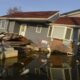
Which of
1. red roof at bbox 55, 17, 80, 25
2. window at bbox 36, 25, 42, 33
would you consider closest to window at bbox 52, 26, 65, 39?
red roof at bbox 55, 17, 80, 25

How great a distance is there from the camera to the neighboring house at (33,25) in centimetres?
3650

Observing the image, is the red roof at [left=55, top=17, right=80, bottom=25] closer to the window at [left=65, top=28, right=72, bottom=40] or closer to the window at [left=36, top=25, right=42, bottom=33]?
the window at [left=65, top=28, right=72, bottom=40]

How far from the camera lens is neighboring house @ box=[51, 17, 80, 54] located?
33.2 meters

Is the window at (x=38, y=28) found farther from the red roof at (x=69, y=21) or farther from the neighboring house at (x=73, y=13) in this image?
the neighboring house at (x=73, y=13)

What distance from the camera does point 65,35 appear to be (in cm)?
3403

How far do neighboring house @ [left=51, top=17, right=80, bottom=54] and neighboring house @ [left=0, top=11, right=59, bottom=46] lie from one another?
1539mm

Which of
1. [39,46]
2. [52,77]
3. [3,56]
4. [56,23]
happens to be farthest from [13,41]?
[52,77]

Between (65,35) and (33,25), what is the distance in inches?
254

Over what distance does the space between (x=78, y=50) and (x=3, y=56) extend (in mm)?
10323

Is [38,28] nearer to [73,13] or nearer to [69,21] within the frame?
[69,21]

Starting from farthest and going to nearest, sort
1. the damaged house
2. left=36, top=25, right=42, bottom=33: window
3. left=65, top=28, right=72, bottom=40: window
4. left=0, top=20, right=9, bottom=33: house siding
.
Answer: left=0, top=20, right=9, bottom=33: house siding → left=36, top=25, right=42, bottom=33: window → left=65, top=28, right=72, bottom=40: window → the damaged house

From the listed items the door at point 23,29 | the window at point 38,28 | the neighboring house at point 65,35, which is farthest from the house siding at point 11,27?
the neighboring house at point 65,35

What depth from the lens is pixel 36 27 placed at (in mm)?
38562

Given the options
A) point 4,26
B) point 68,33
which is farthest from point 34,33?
point 68,33
